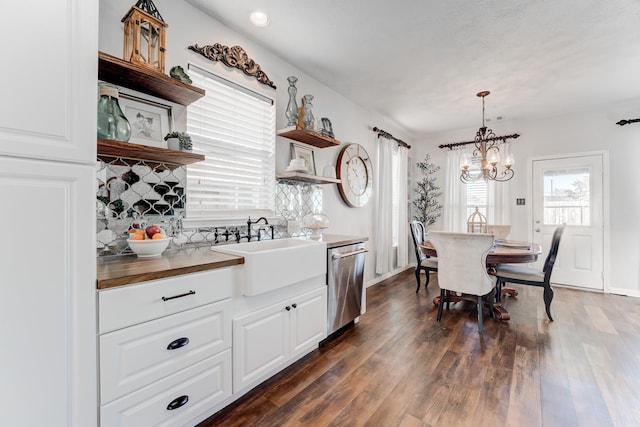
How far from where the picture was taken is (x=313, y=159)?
3150mm

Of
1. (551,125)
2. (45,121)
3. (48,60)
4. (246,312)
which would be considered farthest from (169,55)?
(551,125)

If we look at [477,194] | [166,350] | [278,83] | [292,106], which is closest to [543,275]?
[477,194]

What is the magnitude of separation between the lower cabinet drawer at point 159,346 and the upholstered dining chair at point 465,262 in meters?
2.16

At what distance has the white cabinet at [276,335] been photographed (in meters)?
1.67

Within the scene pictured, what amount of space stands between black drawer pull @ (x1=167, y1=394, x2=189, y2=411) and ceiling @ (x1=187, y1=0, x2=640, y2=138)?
2.49m

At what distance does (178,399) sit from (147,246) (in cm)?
80

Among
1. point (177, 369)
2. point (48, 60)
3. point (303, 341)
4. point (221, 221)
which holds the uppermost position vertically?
point (48, 60)

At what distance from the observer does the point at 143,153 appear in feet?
5.25

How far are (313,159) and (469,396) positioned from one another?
244cm

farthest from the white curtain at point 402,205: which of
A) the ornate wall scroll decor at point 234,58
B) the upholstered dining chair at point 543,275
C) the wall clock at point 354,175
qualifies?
the ornate wall scroll decor at point 234,58

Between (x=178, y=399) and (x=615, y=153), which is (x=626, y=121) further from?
(x=178, y=399)

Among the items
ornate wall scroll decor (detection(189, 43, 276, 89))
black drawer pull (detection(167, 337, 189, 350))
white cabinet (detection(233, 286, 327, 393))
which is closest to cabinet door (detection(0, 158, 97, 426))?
black drawer pull (detection(167, 337, 189, 350))

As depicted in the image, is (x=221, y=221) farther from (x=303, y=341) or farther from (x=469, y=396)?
(x=469, y=396)

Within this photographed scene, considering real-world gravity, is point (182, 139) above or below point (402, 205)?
above
